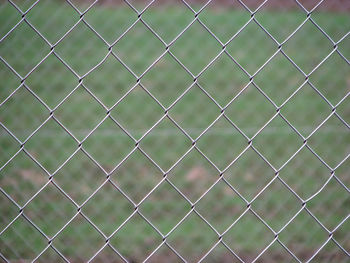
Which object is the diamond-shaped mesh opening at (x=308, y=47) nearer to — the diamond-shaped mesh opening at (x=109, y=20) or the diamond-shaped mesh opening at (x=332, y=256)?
the diamond-shaped mesh opening at (x=109, y=20)

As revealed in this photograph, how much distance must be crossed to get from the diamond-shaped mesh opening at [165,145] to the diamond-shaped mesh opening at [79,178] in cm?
45

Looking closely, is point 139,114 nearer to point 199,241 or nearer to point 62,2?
point 199,241

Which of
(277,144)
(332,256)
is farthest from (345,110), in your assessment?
(332,256)

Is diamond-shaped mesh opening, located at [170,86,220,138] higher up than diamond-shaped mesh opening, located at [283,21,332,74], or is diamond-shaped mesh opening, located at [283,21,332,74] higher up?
diamond-shaped mesh opening, located at [170,86,220,138]

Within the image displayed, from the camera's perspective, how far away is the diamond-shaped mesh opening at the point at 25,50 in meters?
3.95

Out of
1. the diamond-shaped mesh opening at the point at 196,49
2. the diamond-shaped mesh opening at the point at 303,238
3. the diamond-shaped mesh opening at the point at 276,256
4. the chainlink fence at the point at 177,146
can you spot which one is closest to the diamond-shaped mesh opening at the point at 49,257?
the chainlink fence at the point at 177,146

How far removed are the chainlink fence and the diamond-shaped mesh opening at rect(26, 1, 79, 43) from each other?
35mm

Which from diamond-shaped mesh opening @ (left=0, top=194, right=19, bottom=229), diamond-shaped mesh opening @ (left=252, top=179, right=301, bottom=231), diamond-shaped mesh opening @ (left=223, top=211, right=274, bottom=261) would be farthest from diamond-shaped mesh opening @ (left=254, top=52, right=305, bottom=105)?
diamond-shaped mesh opening @ (left=0, top=194, right=19, bottom=229)

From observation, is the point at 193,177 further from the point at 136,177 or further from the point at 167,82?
the point at 167,82

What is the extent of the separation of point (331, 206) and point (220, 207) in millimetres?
652

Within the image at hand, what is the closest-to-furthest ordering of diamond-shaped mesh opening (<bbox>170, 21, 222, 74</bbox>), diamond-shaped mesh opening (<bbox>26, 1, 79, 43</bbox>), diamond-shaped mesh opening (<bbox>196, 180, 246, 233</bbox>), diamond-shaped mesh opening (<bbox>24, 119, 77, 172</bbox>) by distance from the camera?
diamond-shaped mesh opening (<bbox>196, 180, 246, 233</bbox>), diamond-shaped mesh opening (<bbox>24, 119, 77, 172</bbox>), diamond-shaped mesh opening (<bbox>26, 1, 79, 43</bbox>), diamond-shaped mesh opening (<bbox>170, 21, 222, 74</bbox>)

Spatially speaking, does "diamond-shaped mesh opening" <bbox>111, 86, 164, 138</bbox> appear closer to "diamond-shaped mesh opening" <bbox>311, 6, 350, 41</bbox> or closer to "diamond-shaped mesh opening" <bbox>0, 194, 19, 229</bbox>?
"diamond-shaped mesh opening" <bbox>0, 194, 19, 229</bbox>

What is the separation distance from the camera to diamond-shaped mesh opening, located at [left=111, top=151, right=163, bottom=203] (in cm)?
306

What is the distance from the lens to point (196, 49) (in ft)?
16.3
